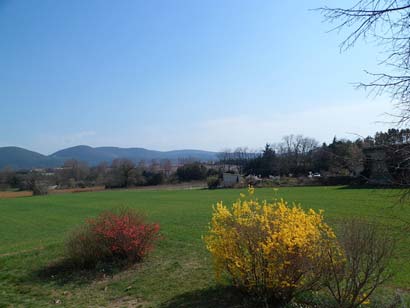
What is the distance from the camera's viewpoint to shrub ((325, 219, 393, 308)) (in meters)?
5.45

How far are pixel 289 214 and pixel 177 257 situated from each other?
243 inches

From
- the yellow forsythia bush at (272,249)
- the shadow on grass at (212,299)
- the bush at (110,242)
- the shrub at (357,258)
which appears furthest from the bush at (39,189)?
the shrub at (357,258)

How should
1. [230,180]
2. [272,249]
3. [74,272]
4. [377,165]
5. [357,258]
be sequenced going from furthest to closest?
[230,180]
[74,272]
[272,249]
[357,258]
[377,165]

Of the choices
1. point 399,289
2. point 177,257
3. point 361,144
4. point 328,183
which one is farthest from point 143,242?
point 328,183

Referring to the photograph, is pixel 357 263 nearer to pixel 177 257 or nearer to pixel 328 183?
pixel 177 257

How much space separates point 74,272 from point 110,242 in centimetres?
136

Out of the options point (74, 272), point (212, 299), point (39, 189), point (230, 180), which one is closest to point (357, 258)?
point (212, 299)

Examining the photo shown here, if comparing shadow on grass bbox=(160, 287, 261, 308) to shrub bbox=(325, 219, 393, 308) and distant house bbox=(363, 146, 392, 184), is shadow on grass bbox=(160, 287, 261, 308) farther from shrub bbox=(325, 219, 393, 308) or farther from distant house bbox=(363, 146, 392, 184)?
distant house bbox=(363, 146, 392, 184)

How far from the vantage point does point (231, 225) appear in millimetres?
7027

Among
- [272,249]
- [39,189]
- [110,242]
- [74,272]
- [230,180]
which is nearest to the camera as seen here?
[272,249]

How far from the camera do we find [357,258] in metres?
5.52

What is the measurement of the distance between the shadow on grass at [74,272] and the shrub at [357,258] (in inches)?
267

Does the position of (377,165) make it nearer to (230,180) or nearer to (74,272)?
(74,272)

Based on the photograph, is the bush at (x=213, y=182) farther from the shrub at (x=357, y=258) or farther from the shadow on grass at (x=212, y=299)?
the shrub at (x=357, y=258)
